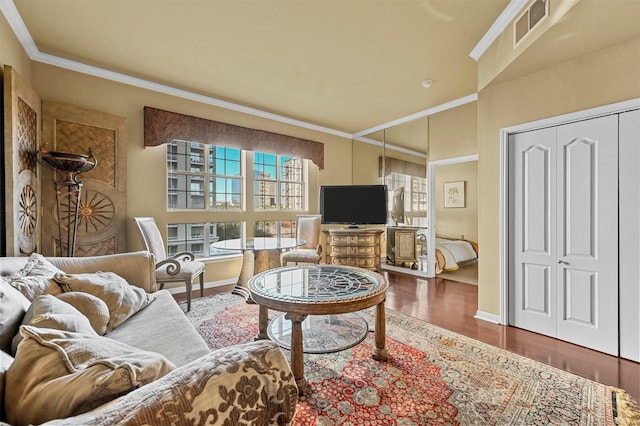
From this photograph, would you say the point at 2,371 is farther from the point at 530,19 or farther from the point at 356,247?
the point at 356,247

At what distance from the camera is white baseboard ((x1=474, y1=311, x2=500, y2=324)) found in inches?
113

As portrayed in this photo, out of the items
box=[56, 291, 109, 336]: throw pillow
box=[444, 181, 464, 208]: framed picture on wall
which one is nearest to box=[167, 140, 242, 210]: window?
box=[56, 291, 109, 336]: throw pillow

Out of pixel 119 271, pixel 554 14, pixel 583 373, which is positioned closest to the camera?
pixel 554 14

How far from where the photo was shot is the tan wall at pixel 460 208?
6051 millimetres

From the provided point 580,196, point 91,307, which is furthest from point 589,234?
point 91,307

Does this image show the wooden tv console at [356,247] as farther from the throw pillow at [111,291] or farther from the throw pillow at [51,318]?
the throw pillow at [51,318]

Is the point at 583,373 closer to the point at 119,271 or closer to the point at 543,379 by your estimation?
the point at 543,379

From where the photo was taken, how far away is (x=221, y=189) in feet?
14.3

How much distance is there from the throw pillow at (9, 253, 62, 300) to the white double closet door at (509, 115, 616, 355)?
12.0ft

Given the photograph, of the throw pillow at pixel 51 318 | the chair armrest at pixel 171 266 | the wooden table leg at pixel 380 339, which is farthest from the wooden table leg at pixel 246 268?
the throw pillow at pixel 51 318

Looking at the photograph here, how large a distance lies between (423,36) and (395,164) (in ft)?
9.79

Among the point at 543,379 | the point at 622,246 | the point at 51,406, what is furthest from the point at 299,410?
the point at 622,246

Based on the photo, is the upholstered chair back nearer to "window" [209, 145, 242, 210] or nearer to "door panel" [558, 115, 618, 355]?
"window" [209, 145, 242, 210]

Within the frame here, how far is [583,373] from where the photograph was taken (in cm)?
201
